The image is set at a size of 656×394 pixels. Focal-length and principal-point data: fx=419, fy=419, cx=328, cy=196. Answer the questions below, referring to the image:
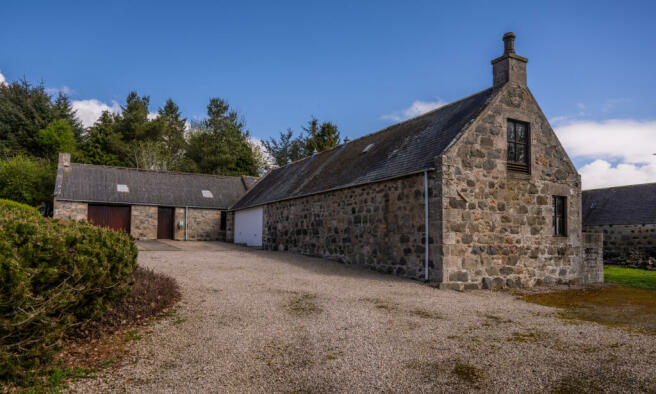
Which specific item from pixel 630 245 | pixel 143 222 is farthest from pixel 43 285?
pixel 630 245

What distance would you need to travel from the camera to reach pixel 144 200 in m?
25.3

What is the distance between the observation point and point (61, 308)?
4.58 metres

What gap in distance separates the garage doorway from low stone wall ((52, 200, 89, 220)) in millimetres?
3952

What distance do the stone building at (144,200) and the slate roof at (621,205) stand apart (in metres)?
22.7

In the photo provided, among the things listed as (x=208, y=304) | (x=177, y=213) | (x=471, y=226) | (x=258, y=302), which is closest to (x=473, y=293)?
(x=471, y=226)

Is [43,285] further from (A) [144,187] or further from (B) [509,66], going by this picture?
(A) [144,187]

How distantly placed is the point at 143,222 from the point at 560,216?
21898 mm

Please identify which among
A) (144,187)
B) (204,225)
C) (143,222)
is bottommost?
(204,225)

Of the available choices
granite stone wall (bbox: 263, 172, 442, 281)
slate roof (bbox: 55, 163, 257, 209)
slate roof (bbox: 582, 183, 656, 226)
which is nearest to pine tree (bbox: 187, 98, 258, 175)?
slate roof (bbox: 55, 163, 257, 209)

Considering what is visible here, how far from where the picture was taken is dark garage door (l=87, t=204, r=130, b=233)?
942 inches

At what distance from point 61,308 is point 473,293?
837cm

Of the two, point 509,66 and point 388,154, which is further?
point 388,154

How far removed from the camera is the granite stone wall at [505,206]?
10.6 meters

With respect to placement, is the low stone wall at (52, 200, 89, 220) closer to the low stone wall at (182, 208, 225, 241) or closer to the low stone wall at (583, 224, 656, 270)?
the low stone wall at (182, 208, 225, 241)
